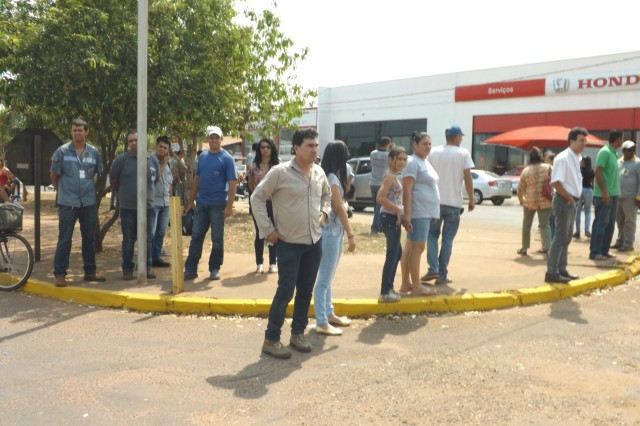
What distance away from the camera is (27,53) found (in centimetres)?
809

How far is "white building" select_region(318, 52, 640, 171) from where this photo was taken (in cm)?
3044

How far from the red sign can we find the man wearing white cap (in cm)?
2430

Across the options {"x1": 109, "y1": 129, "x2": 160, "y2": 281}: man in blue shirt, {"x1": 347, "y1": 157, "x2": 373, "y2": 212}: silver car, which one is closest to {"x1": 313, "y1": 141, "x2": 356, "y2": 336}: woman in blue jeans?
{"x1": 109, "y1": 129, "x2": 160, "y2": 281}: man in blue shirt

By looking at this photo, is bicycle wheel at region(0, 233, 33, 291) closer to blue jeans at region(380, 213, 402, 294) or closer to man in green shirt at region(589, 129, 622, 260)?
blue jeans at region(380, 213, 402, 294)

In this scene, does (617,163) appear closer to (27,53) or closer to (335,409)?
(335,409)

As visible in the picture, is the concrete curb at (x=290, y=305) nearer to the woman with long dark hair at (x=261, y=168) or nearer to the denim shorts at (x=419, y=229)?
the denim shorts at (x=419, y=229)

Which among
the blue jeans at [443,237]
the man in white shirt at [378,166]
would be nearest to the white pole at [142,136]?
the blue jeans at [443,237]

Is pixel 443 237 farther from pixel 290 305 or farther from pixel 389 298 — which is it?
pixel 290 305

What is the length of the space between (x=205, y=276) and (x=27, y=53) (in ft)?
11.8

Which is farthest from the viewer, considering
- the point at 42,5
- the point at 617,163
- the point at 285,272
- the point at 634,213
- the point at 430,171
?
the point at 634,213

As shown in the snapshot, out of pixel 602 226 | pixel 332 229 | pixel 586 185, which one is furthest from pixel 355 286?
pixel 586 185

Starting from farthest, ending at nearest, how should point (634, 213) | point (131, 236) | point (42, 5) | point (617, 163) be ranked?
point (634, 213), point (617, 163), point (42, 5), point (131, 236)

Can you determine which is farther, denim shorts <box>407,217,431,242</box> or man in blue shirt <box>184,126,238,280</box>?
man in blue shirt <box>184,126,238,280</box>

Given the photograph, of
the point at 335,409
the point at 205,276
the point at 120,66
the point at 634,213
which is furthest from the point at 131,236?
the point at 634,213
